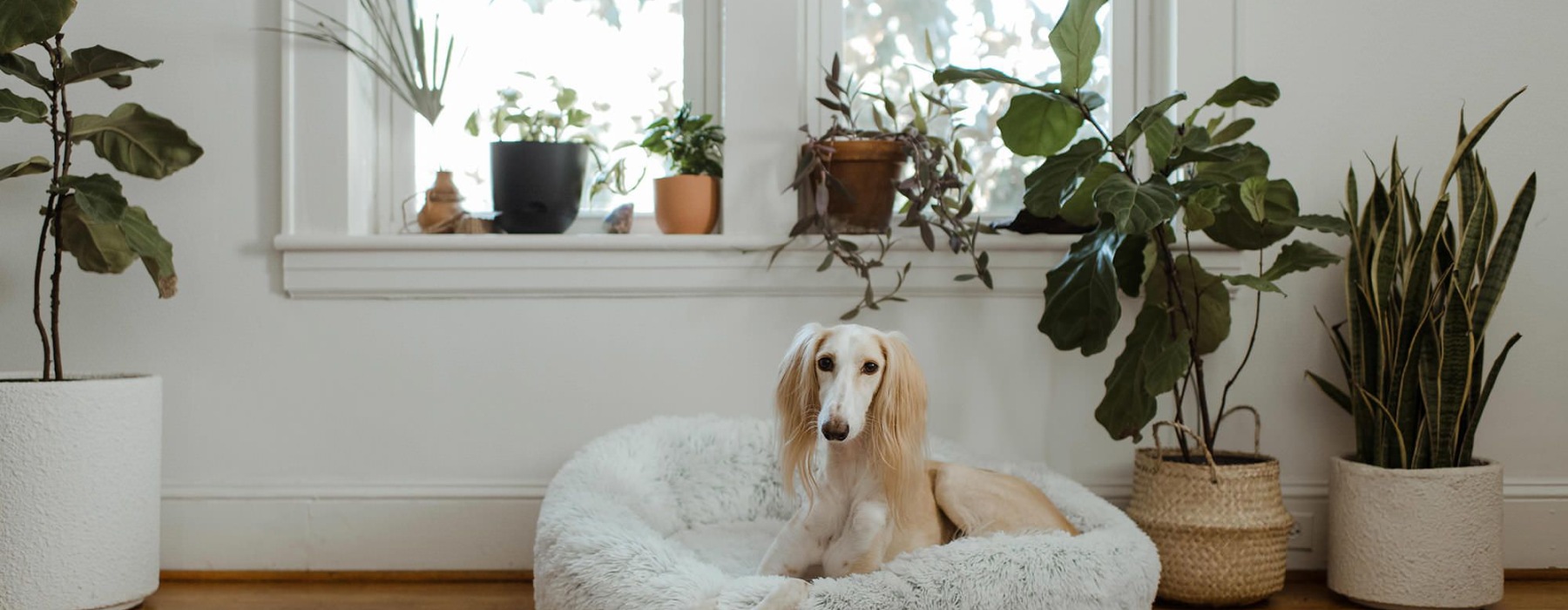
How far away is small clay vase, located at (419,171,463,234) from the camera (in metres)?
2.48

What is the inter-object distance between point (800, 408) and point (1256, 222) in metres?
1.02

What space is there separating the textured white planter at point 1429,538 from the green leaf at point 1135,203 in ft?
2.50

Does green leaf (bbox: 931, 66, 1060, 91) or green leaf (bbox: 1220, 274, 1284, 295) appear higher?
green leaf (bbox: 931, 66, 1060, 91)

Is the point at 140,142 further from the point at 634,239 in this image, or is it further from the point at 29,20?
the point at 634,239

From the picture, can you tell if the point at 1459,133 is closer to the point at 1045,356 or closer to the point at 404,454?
the point at 1045,356

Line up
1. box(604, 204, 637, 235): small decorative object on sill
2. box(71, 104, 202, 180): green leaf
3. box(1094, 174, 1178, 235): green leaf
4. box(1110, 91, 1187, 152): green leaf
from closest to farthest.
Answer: box(1094, 174, 1178, 235): green leaf, box(1110, 91, 1187, 152): green leaf, box(71, 104, 202, 180): green leaf, box(604, 204, 637, 235): small decorative object on sill

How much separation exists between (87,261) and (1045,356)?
76.8 inches

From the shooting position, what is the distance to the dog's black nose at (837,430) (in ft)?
4.87

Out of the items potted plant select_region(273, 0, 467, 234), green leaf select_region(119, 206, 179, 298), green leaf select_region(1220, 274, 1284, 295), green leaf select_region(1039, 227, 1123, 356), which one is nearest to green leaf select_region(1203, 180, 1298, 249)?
green leaf select_region(1220, 274, 1284, 295)

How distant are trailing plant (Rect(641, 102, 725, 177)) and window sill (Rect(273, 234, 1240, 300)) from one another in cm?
20

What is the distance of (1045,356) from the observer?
2.41 meters

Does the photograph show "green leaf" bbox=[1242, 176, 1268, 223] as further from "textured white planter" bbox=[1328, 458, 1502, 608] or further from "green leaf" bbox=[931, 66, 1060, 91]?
"textured white planter" bbox=[1328, 458, 1502, 608]

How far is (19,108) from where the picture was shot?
77.3 inches

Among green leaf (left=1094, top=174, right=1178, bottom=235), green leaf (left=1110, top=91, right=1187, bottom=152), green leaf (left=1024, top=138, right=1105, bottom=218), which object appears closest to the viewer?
green leaf (left=1094, top=174, right=1178, bottom=235)
